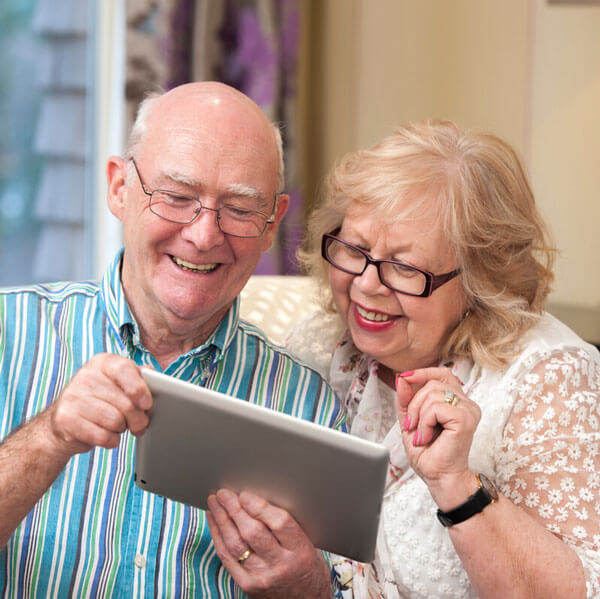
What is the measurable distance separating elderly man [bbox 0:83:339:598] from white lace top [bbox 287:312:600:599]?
0.19 m

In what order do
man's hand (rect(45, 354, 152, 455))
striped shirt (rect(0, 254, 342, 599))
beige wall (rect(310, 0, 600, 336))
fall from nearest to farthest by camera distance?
man's hand (rect(45, 354, 152, 455)) < striped shirt (rect(0, 254, 342, 599)) < beige wall (rect(310, 0, 600, 336))

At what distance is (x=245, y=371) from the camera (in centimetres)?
157

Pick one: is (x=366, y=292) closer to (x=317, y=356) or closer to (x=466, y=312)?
(x=466, y=312)

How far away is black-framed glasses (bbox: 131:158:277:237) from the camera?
1447 mm

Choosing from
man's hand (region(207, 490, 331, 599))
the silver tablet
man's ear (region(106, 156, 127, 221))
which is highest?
man's ear (region(106, 156, 127, 221))

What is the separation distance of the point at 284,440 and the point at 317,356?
2.31ft

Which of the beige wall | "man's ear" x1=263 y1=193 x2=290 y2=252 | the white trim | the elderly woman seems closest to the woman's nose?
the elderly woman

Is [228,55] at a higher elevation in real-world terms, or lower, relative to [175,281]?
higher

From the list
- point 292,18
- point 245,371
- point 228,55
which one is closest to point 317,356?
point 245,371

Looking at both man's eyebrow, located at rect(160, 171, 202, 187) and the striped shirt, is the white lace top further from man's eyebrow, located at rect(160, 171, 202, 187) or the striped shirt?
man's eyebrow, located at rect(160, 171, 202, 187)

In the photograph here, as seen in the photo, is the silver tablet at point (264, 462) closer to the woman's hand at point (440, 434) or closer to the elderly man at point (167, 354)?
the elderly man at point (167, 354)

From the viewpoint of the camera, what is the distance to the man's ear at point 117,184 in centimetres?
157

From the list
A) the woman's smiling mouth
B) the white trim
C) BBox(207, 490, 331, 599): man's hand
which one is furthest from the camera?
the white trim

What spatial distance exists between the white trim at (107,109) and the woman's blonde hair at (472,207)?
1697 mm
